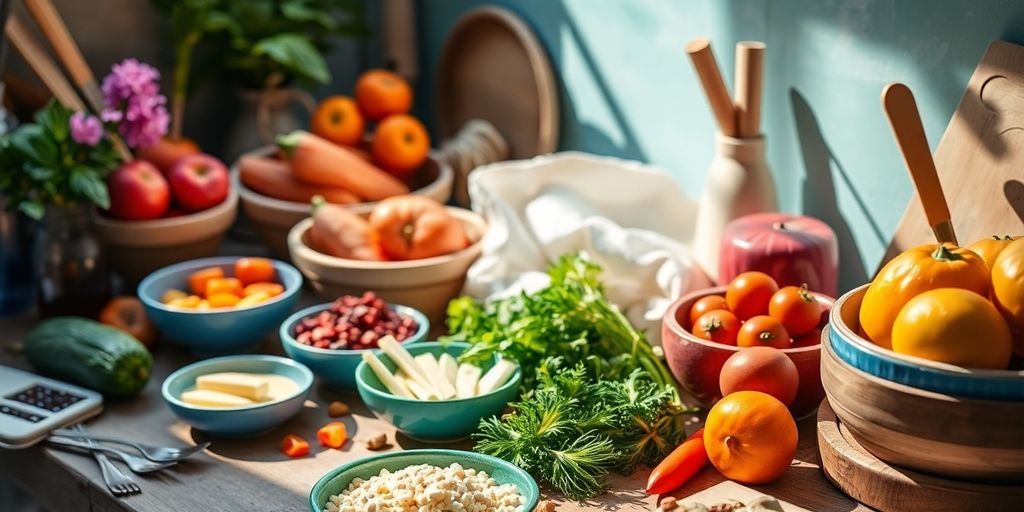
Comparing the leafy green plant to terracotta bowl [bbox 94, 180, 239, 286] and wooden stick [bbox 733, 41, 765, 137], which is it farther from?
wooden stick [bbox 733, 41, 765, 137]

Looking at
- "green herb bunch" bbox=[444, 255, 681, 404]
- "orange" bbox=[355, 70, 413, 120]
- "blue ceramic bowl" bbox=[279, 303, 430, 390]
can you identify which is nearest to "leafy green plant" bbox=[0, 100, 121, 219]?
"blue ceramic bowl" bbox=[279, 303, 430, 390]

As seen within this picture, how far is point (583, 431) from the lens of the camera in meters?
1.26

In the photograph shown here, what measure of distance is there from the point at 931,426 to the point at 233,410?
775 mm

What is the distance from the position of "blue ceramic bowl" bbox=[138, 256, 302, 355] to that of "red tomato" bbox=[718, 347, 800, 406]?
2.24 ft

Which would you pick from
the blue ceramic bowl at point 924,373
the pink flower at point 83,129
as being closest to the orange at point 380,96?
the pink flower at point 83,129

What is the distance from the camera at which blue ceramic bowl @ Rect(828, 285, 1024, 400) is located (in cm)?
102

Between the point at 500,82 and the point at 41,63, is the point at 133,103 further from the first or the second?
the point at 500,82

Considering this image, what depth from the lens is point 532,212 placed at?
1762 mm

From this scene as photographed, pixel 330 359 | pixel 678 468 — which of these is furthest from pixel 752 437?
pixel 330 359

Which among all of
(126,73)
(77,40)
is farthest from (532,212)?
(77,40)

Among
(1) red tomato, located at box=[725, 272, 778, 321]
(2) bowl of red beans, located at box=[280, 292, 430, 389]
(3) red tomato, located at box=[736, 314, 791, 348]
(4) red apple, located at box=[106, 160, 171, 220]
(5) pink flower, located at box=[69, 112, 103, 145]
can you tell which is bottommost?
(2) bowl of red beans, located at box=[280, 292, 430, 389]

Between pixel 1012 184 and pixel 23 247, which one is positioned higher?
pixel 1012 184

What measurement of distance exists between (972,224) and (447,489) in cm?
69

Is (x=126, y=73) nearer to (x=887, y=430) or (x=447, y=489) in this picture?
(x=447, y=489)
